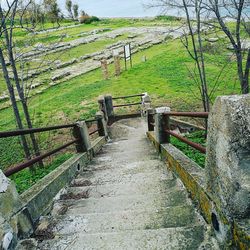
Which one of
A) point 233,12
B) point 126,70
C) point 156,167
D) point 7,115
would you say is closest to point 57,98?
point 7,115

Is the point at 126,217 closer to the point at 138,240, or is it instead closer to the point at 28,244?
the point at 138,240

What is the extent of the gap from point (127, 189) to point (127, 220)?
121 centimetres

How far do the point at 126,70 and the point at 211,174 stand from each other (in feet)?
78.2

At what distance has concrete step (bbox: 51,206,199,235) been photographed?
9.59ft

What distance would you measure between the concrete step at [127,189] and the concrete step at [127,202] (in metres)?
0.21

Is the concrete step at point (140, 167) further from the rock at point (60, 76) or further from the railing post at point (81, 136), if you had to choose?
the rock at point (60, 76)

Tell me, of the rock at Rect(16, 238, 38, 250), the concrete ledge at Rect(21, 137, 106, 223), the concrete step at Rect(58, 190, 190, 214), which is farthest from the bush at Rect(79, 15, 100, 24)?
the rock at Rect(16, 238, 38, 250)

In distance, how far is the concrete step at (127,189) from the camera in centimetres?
408

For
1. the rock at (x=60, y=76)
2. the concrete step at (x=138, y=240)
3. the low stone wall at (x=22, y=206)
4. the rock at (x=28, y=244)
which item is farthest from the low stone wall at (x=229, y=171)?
the rock at (x=60, y=76)

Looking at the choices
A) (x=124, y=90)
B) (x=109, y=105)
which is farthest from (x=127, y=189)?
(x=124, y=90)

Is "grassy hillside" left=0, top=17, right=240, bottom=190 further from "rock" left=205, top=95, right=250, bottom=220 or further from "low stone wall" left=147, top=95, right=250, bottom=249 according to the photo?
"rock" left=205, top=95, right=250, bottom=220

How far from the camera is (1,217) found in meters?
2.56

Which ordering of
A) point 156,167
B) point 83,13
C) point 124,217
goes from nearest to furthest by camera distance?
point 124,217
point 156,167
point 83,13

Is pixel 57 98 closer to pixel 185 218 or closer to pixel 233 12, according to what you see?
pixel 233 12
